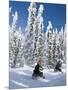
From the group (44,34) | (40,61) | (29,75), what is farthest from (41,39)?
(29,75)

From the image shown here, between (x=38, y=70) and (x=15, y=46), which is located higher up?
(x=15, y=46)

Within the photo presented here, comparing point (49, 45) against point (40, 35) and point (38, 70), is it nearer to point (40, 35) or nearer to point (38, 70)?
point (40, 35)

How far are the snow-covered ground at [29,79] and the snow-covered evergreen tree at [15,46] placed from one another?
0.28 feet

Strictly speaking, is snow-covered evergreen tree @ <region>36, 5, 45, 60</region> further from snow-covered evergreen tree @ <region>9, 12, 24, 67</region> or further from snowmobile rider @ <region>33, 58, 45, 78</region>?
snow-covered evergreen tree @ <region>9, 12, 24, 67</region>

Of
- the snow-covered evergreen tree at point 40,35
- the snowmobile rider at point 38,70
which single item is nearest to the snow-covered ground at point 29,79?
the snowmobile rider at point 38,70

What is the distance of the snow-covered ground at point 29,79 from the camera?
2.38 meters

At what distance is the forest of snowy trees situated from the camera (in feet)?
7.89

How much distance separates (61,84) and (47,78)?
17 centimetres

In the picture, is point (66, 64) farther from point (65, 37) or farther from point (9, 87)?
point (9, 87)

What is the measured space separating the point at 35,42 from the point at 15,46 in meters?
0.20

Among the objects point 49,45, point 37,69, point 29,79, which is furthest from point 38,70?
point 49,45

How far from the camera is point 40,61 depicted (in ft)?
8.18

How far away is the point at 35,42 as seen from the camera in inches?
97.6

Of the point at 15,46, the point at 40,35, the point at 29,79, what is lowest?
the point at 29,79
